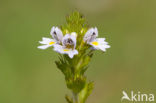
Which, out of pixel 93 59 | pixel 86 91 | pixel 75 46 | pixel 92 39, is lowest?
pixel 86 91

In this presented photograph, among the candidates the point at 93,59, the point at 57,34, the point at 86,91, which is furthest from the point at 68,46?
the point at 93,59

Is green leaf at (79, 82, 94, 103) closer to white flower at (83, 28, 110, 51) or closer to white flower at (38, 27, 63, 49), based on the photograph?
white flower at (83, 28, 110, 51)

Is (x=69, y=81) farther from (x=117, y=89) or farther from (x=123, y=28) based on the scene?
(x=123, y=28)

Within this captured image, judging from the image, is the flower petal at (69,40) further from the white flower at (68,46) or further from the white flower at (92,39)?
the white flower at (92,39)

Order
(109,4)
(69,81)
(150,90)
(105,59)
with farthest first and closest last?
(109,4) → (105,59) → (150,90) → (69,81)

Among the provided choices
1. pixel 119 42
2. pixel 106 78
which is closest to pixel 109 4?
pixel 119 42

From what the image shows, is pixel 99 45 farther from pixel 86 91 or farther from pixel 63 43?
pixel 86 91
